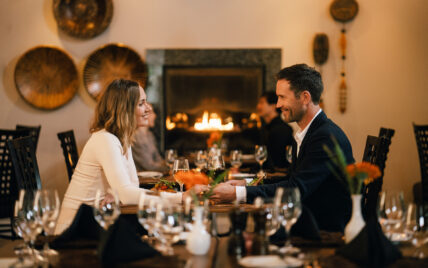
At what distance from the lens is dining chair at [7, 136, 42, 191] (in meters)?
2.77

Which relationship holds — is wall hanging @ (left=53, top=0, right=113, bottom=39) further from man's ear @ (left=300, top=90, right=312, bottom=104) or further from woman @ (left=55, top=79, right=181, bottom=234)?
man's ear @ (left=300, top=90, right=312, bottom=104)

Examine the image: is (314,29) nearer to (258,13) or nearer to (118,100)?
(258,13)

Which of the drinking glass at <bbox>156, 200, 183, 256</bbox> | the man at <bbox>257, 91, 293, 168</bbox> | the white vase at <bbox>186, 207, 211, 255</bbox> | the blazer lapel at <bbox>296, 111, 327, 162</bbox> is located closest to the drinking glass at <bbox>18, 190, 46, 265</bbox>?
the drinking glass at <bbox>156, 200, 183, 256</bbox>

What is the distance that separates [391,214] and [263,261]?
52 centimetres

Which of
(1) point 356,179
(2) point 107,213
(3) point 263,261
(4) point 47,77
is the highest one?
(4) point 47,77

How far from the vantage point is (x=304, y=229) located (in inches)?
79.9

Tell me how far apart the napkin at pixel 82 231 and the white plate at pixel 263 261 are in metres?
0.61

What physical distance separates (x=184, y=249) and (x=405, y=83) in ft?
16.5

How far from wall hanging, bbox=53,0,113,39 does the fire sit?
5.26 feet

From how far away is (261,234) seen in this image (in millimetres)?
1842

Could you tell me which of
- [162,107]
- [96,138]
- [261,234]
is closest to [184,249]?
[261,234]

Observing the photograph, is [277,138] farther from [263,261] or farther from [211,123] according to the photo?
[263,261]

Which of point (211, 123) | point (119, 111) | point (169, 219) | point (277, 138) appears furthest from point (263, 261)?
point (211, 123)

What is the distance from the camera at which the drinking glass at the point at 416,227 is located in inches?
70.7
